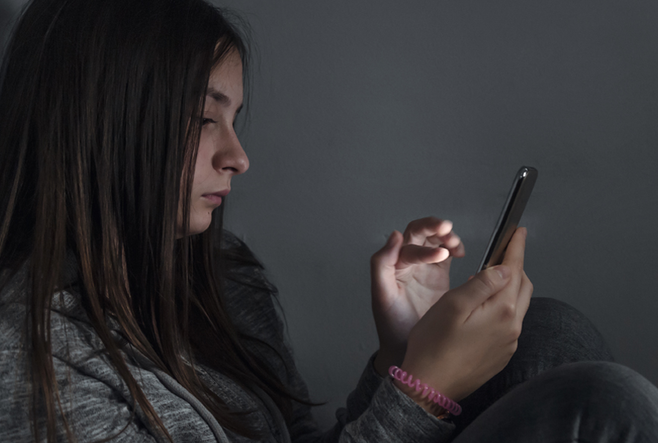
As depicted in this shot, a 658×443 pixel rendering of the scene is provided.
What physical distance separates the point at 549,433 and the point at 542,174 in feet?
2.05

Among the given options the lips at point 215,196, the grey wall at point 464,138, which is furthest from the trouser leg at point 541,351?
the lips at point 215,196

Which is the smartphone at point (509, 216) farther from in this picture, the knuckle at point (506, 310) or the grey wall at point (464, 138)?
the grey wall at point (464, 138)

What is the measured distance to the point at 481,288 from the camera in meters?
0.54

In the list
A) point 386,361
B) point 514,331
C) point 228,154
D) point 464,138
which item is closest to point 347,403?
point 386,361

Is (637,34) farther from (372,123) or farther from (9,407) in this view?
(9,407)

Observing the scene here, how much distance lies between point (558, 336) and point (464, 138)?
0.43 metres

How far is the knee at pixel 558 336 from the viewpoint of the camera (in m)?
0.67

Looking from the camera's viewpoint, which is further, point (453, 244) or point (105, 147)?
point (453, 244)

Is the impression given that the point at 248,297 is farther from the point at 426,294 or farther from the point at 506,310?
the point at 506,310

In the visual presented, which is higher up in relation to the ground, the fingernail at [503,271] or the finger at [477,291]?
the fingernail at [503,271]

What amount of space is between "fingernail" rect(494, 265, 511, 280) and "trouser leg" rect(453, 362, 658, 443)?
0.12 m

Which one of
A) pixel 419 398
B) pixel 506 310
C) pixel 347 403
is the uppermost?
pixel 506 310

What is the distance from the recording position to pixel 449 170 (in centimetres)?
100

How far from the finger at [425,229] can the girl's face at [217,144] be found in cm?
25
